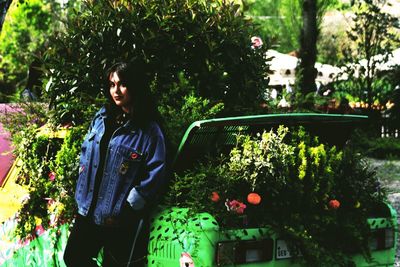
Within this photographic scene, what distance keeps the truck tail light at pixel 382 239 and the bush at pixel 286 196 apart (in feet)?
0.46

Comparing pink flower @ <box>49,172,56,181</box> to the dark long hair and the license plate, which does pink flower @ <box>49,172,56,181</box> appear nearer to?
the dark long hair

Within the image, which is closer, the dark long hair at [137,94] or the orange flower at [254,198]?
the orange flower at [254,198]

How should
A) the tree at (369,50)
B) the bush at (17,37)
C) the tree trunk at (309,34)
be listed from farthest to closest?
the bush at (17,37) → the tree at (369,50) → the tree trunk at (309,34)

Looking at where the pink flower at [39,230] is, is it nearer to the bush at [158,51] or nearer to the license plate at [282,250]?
the bush at [158,51]

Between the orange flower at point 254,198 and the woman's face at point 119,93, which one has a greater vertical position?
the woman's face at point 119,93

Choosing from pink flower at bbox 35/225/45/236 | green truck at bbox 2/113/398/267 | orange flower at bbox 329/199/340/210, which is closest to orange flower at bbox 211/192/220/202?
green truck at bbox 2/113/398/267

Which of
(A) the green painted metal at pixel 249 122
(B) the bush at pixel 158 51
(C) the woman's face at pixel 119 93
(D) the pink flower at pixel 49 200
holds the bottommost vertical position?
(D) the pink flower at pixel 49 200

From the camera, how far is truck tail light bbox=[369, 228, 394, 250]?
17.0 ft

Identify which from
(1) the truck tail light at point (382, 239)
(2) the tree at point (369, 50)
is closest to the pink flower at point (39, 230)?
(1) the truck tail light at point (382, 239)

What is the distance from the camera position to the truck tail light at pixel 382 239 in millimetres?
5191

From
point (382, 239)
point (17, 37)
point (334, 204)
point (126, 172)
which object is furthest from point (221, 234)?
point (17, 37)

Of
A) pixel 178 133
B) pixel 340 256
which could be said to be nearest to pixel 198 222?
pixel 340 256

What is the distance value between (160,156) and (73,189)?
1041mm

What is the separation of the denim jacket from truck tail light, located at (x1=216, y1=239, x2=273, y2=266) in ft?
1.70
